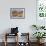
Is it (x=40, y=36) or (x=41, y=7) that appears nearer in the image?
(x=40, y=36)

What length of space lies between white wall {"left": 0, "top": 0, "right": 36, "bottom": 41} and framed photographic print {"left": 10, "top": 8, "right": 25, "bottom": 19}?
0.48 ft

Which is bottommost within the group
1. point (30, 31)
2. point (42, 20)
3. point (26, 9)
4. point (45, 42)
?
point (45, 42)

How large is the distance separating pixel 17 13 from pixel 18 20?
35 centimetres

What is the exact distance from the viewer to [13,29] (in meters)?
7.78

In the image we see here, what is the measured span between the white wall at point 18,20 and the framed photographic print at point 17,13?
0.15 m

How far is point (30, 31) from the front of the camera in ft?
26.5

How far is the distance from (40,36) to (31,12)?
1.35 metres

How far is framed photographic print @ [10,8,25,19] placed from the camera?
7.99 m

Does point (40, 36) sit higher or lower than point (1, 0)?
lower

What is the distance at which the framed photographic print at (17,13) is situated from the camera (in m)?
7.99

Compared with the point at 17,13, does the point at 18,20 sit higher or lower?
lower

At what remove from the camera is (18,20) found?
317 inches

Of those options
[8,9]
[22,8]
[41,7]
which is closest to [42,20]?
[41,7]

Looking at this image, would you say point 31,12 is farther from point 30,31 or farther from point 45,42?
point 45,42
